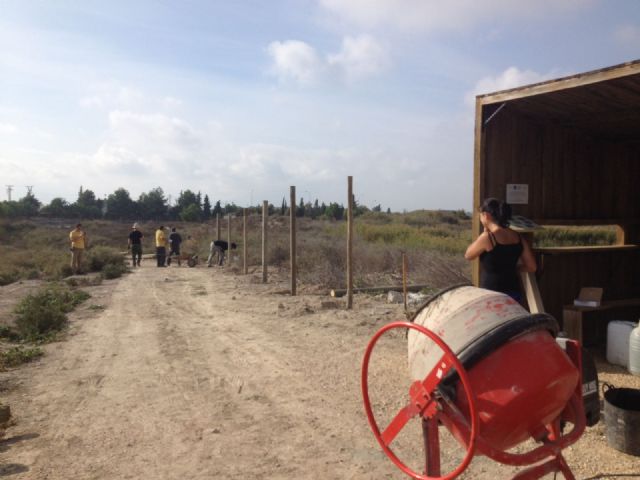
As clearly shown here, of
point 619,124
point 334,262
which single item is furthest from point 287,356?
point 334,262

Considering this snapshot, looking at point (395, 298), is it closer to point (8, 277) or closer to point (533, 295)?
point (533, 295)

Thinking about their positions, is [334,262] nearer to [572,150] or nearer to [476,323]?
[572,150]

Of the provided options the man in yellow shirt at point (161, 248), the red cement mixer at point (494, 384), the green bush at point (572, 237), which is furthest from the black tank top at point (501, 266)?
the man in yellow shirt at point (161, 248)

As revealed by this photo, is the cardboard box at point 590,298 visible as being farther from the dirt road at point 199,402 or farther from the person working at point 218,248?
the person working at point 218,248

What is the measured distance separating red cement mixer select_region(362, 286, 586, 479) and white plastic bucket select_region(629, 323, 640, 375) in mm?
3563

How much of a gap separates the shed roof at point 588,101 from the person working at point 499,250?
1837mm

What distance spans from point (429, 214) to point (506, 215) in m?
50.6

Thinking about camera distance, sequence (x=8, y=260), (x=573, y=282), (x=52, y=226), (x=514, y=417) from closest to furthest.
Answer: (x=514, y=417) → (x=573, y=282) → (x=8, y=260) → (x=52, y=226)

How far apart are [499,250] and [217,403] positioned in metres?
3.03

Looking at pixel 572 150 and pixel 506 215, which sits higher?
pixel 572 150

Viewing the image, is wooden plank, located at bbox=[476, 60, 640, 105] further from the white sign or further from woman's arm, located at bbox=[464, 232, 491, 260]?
woman's arm, located at bbox=[464, 232, 491, 260]

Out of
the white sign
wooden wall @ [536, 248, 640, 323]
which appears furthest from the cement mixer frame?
the white sign

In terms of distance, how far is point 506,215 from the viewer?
4652 millimetres

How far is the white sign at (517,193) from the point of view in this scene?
683 centimetres
